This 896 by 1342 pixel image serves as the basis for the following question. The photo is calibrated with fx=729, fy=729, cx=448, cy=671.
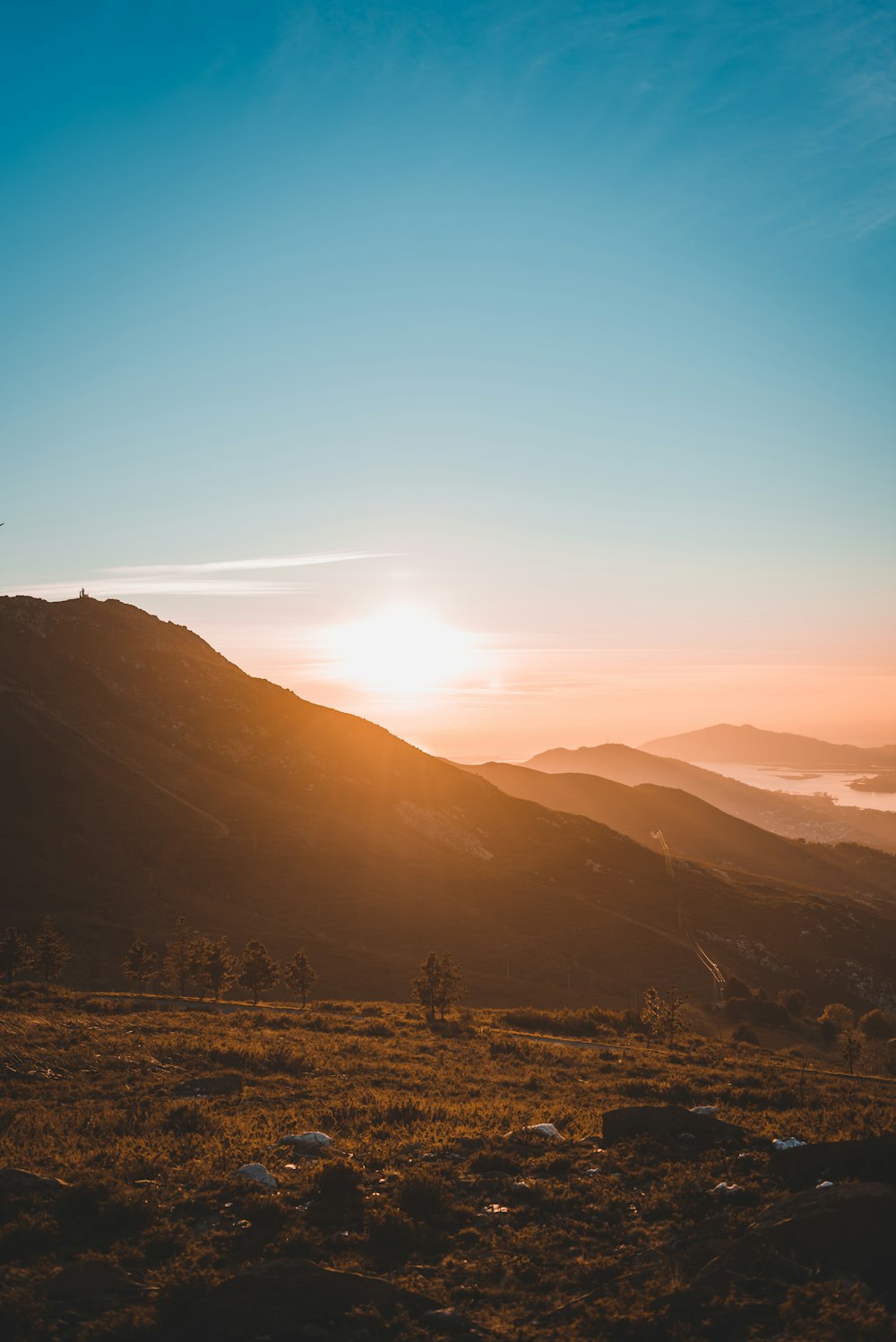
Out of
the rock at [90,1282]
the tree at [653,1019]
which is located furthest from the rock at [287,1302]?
the tree at [653,1019]

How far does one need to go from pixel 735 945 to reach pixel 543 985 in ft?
142

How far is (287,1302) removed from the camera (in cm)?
1068

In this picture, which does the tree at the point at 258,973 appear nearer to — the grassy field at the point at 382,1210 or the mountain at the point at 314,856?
the mountain at the point at 314,856

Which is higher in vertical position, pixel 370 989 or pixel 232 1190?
pixel 232 1190

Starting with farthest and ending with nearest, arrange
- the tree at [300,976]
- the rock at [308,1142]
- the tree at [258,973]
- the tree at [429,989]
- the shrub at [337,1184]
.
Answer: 1. the tree at [300,976]
2. the tree at [258,973]
3. the tree at [429,989]
4. the rock at [308,1142]
5. the shrub at [337,1184]

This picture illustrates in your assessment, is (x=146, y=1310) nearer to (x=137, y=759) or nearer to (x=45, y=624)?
(x=137, y=759)

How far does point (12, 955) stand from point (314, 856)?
71627 millimetres

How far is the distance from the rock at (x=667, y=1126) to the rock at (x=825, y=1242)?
7492 mm

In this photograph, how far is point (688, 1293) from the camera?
10.6 m

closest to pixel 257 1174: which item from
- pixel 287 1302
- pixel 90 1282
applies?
pixel 90 1282

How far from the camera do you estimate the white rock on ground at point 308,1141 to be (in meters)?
18.8

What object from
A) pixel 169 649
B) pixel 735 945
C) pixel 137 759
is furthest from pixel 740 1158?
pixel 169 649

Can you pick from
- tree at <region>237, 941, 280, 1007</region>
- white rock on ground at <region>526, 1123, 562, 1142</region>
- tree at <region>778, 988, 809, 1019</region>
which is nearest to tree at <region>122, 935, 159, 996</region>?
tree at <region>237, 941, 280, 1007</region>

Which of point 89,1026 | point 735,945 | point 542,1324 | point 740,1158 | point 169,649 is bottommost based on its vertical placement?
point 735,945
